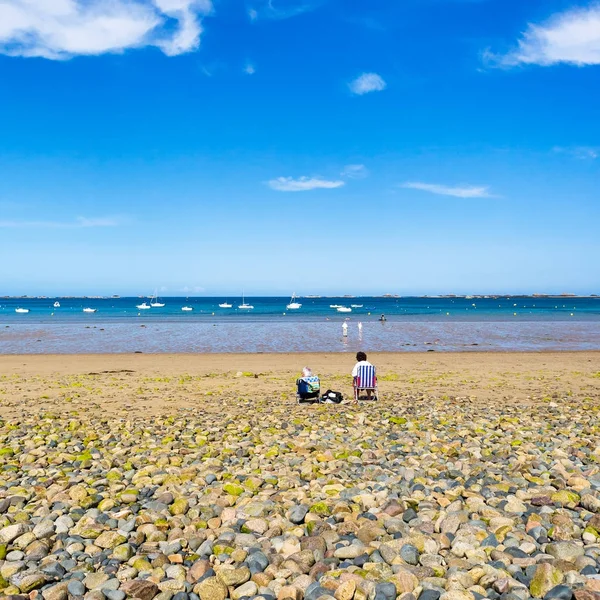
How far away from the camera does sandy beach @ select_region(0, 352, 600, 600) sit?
518cm

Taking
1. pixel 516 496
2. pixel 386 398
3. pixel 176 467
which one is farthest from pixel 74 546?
pixel 386 398

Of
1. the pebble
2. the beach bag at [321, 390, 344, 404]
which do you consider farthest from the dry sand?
the pebble

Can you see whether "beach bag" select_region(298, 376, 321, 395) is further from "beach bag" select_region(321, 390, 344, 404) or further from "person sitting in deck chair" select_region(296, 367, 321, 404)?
"beach bag" select_region(321, 390, 344, 404)

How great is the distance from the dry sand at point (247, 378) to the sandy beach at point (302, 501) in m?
1.62

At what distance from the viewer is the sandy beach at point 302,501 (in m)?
5.18

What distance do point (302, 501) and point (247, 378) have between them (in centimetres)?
1624

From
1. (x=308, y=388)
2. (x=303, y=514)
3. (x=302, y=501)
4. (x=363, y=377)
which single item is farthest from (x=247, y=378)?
(x=303, y=514)

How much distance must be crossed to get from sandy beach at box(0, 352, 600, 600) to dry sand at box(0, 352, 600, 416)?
1618 millimetres

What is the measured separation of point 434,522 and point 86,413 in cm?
1132

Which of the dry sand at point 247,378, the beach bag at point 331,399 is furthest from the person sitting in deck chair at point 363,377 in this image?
the dry sand at point 247,378

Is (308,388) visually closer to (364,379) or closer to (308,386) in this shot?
(308,386)

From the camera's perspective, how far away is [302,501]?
24.1 feet

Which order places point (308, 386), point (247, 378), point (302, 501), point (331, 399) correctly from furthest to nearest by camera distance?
point (247, 378) → point (331, 399) → point (308, 386) → point (302, 501)

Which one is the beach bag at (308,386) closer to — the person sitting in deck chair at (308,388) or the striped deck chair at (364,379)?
the person sitting in deck chair at (308,388)
